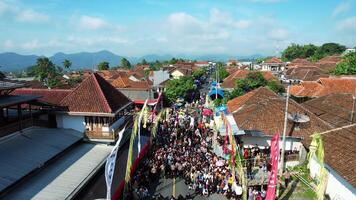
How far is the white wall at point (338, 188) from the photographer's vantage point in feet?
54.3

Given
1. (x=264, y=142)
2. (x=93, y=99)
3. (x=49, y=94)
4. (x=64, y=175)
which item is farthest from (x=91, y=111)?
(x=264, y=142)

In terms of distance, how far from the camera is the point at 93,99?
23.8m

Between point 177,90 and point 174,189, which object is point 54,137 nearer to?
point 174,189

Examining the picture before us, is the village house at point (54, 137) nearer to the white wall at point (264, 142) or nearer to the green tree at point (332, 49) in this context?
the white wall at point (264, 142)

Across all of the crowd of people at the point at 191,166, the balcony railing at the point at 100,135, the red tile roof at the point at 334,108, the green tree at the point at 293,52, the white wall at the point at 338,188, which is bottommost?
the crowd of people at the point at 191,166

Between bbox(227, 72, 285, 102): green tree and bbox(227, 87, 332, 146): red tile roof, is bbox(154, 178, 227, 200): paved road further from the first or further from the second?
bbox(227, 72, 285, 102): green tree

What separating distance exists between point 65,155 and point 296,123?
18721 millimetres

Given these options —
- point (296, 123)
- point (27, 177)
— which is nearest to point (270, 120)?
point (296, 123)

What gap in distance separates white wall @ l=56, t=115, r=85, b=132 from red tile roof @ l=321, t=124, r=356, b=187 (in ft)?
58.8

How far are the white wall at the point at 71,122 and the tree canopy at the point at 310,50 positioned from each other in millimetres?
130944

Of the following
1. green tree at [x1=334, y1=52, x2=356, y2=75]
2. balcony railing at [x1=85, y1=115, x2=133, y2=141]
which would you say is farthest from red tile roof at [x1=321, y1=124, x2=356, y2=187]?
green tree at [x1=334, y1=52, x2=356, y2=75]

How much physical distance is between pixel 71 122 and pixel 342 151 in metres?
19.7

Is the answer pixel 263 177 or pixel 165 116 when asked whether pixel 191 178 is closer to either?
pixel 263 177

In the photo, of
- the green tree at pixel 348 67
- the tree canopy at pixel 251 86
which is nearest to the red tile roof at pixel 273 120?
the tree canopy at pixel 251 86
